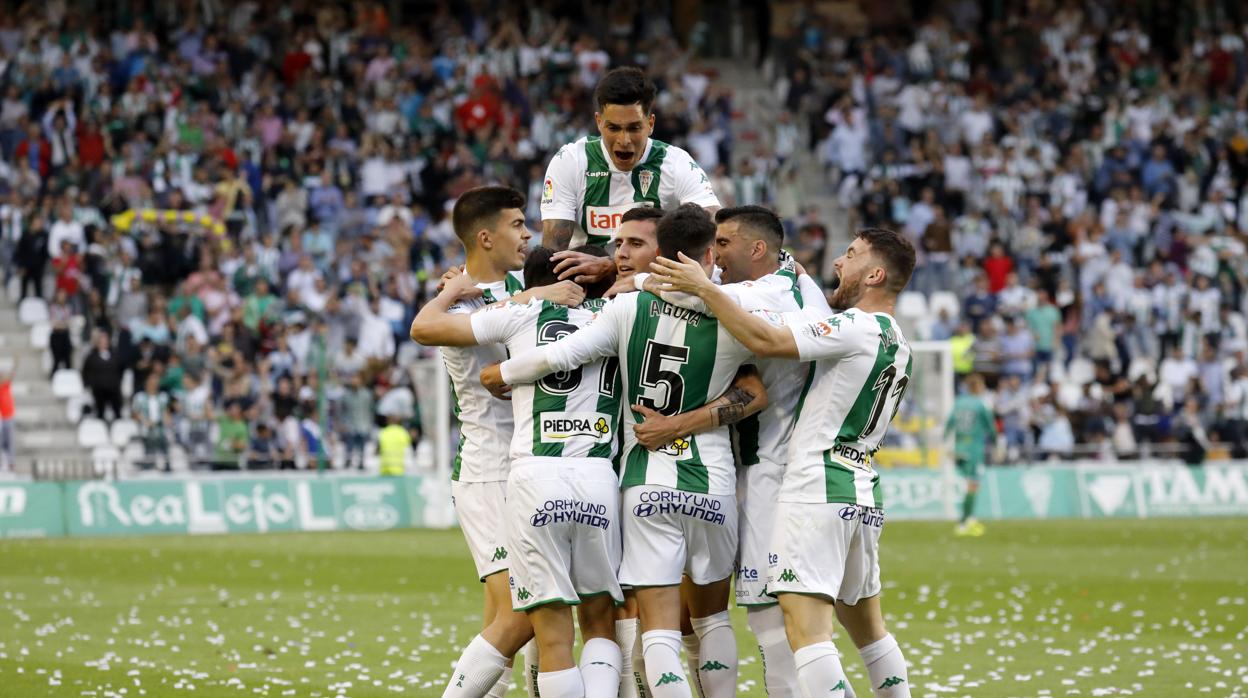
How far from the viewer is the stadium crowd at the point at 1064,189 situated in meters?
A: 29.2

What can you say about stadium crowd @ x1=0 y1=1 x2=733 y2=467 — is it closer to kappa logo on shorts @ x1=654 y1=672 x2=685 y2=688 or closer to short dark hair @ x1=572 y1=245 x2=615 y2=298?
short dark hair @ x1=572 y1=245 x2=615 y2=298

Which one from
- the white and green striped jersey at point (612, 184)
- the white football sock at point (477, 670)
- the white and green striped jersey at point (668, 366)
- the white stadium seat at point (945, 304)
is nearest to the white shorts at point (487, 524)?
the white football sock at point (477, 670)

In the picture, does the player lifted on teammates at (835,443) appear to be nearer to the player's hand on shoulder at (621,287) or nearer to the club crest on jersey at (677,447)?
the player's hand on shoulder at (621,287)

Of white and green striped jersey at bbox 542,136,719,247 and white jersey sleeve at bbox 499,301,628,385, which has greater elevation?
A: white and green striped jersey at bbox 542,136,719,247

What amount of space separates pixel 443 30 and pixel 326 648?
22.6m

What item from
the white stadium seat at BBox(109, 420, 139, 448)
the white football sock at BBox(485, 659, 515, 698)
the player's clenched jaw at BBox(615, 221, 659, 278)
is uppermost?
the player's clenched jaw at BBox(615, 221, 659, 278)

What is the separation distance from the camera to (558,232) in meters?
9.04

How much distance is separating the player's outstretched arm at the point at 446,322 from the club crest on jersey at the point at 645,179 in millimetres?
1312

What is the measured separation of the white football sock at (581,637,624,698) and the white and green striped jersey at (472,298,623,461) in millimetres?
841

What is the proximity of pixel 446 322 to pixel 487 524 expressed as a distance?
3.32 feet

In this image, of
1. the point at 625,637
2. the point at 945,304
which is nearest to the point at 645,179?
the point at 625,637

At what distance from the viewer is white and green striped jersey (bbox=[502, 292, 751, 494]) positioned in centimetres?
767

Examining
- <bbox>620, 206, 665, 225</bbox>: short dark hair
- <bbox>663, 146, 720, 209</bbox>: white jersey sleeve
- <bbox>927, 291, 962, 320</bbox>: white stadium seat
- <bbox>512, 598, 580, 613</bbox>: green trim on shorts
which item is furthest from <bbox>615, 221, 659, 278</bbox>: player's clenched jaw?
<bbox>927, 291, 962, 320</bbox>: white stadium seat

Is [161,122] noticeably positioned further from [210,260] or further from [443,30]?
[443,30]
